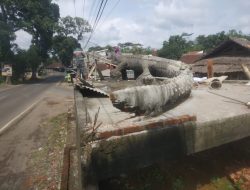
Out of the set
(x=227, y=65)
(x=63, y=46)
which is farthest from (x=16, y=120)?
(x=63, y=46)

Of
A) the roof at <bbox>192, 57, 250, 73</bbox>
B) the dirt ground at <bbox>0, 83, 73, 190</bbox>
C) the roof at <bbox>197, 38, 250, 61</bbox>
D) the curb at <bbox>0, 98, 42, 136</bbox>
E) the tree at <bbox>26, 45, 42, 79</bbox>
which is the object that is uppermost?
the tree at <bbox>26, 45, 42, 79</bbox>

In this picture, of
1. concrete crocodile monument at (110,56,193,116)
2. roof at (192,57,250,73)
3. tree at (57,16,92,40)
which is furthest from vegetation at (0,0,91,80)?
concrete crocodile monument at (110,56,193,116)

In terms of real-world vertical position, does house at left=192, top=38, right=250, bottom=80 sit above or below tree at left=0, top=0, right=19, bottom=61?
below

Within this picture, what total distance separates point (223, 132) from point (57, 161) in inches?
181

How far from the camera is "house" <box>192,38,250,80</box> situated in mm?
13699

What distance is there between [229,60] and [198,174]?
1186 centimetres

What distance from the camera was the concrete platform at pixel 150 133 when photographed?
12.1 feet

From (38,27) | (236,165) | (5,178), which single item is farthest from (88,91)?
(38,27)

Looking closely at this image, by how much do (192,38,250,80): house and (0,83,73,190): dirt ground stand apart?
853 centimetres

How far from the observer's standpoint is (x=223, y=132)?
15.3ft

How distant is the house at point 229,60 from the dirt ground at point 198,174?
8231 mm

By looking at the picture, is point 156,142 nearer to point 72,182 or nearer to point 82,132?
point 82,132

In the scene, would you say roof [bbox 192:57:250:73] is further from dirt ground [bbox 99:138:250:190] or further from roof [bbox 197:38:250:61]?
dirt ground [bbox 99:138:250:190]

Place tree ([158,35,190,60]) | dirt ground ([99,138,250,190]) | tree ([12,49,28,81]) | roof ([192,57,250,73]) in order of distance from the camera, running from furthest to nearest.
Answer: tree ([158,35,190,60]) < tree ([12,49,28,81]) < roof ([192,57,250,73]) < dirt ground ([99,138,250,190])
